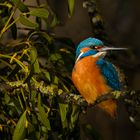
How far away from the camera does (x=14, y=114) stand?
2.03 metres

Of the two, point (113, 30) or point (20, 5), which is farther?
point (113, 30)

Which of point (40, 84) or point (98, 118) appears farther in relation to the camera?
point (98, 118)

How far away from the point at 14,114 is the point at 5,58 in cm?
19

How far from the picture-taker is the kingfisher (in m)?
2.18

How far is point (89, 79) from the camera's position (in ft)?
7.27

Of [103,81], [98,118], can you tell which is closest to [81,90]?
[103,81]

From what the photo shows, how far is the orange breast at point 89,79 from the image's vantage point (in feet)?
7.12

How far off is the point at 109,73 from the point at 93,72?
68mm

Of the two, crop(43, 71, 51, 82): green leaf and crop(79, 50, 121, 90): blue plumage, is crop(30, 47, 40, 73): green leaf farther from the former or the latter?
crop(79, 50, 121, 90): blue plumage

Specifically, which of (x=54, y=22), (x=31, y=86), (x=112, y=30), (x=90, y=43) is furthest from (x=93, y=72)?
(x=112, y=30)

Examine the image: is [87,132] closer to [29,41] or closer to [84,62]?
[84,62]

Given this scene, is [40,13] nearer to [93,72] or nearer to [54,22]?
[54,22]

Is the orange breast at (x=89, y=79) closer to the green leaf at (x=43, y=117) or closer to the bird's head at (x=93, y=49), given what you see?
the bird's head at (x=93, y=49)

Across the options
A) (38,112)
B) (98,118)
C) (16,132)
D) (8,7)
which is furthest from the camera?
(98,118)
